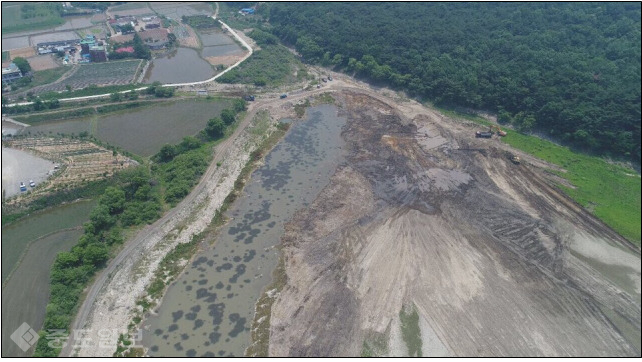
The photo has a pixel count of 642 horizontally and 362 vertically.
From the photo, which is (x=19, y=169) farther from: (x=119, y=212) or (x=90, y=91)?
(x=90, y=91)

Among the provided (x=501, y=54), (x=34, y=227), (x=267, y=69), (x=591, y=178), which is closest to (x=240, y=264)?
(x=34, y=227)

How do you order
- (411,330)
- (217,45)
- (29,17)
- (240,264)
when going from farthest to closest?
(29,17)
(217,45)
(240,264)
(411,330)

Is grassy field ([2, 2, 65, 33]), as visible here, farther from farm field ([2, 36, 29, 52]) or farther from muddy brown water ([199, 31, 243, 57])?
muddy brown water ([199, 31, 243, 57])

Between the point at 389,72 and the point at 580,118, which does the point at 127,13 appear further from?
the point at 580,118

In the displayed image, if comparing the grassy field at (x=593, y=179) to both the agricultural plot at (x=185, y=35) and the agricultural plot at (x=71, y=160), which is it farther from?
the agricultural plot at (x=185, y=35)

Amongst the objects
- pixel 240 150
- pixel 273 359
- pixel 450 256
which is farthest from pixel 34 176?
pixel 450 256
